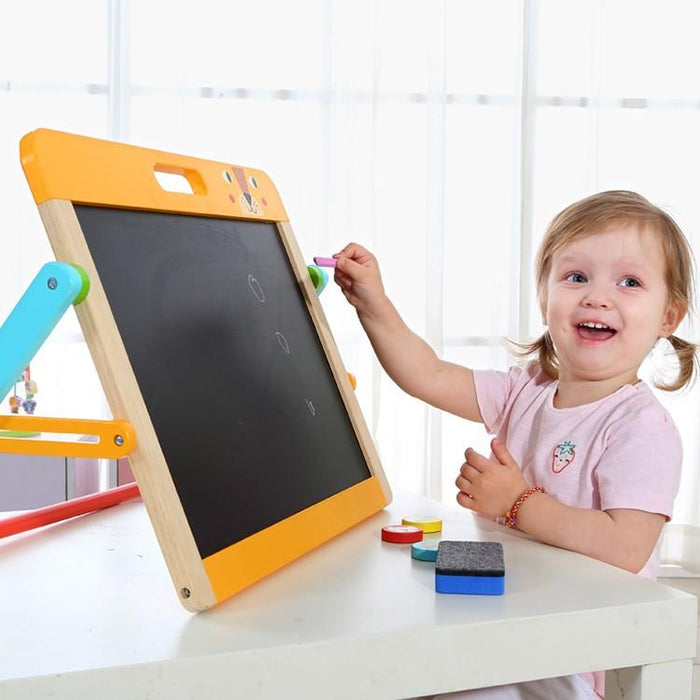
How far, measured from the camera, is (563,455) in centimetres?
110

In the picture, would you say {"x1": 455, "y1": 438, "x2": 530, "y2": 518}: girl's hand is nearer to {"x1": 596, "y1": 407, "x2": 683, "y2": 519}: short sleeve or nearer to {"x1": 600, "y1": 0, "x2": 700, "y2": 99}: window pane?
{"x1": 596, "y1": 407, "x2": 683, "y2": 519}: short sleeve

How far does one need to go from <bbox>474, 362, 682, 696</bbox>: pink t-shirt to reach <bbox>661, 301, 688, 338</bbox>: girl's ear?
0.09 metres

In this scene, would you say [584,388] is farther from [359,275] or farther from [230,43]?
[230,43]

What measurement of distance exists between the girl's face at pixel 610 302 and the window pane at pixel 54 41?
1889 mm

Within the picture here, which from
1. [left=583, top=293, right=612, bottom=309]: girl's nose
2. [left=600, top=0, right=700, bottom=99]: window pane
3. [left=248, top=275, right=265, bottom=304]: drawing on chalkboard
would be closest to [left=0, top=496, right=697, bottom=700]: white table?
[left=248, top=275, right=265, bottom=304]: drawing on chalkboard

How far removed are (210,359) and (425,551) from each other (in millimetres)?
224

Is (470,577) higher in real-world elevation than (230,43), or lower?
lower

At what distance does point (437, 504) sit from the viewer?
41.5 inches

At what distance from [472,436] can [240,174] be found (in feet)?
6.48

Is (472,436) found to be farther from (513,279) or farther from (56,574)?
(56,574)

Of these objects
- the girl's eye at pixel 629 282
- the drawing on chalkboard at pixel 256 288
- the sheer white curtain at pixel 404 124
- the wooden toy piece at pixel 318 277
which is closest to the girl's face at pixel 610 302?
the girl's eye at pixel 629 282

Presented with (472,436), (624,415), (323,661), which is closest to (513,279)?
(472,436)

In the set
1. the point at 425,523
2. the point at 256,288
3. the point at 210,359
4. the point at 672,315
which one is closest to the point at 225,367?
the point at 210,359

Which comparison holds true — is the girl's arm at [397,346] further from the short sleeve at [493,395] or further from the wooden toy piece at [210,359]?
the wooden toy piece at [210,359]
